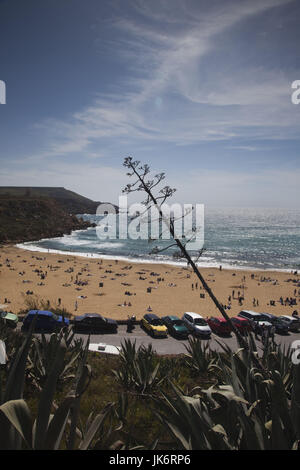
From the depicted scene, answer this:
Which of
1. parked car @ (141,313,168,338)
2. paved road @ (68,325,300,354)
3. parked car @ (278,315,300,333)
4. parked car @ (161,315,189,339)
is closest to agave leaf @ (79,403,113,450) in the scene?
paved road @ (68,325,300,354)

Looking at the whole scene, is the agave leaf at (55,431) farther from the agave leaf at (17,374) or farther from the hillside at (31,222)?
the hillside at (31,222)

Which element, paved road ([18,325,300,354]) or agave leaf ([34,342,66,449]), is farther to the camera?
paved road ([18,325,300,354])

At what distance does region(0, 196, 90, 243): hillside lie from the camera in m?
95.4

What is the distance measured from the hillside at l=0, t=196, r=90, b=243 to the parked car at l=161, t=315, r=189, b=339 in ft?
262

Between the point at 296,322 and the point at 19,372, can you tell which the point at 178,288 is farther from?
the point at 19,372

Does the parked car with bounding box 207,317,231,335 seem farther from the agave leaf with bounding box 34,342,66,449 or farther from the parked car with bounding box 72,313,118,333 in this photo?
the agave leaf with bounding box 34,342,66,449

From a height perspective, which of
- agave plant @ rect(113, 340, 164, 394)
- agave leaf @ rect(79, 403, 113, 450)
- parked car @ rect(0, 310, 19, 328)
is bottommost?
parked car @ rect(0, 310, 19, 328)

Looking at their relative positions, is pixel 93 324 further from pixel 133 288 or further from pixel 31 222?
pixel 31 222

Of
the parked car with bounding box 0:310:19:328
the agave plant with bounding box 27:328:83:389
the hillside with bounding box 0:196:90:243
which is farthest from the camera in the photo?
the hillside with bounding box 0:196:90:243

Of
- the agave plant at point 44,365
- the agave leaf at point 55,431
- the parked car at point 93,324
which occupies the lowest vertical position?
the parked car at point 93,324

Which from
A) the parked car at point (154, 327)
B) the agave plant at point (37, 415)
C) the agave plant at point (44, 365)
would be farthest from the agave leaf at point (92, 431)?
the parked car at point (154, 327)

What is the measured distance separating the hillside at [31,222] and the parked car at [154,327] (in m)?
79.1

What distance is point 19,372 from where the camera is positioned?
264 cm

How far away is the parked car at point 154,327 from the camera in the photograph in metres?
16.4
